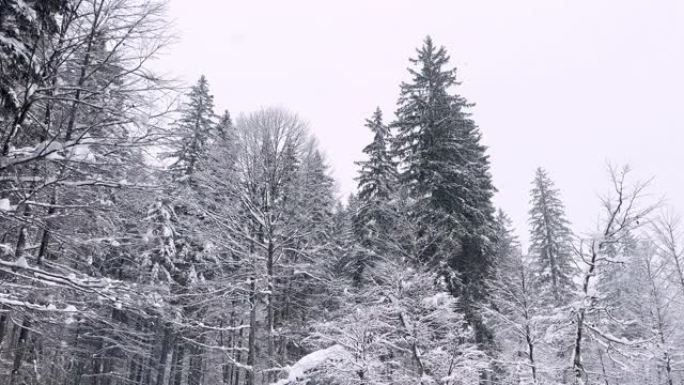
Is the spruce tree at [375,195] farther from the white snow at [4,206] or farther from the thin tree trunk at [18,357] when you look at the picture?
the white snow at [4,206]

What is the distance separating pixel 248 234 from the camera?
15.0m

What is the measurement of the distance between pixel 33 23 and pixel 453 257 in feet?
51.1

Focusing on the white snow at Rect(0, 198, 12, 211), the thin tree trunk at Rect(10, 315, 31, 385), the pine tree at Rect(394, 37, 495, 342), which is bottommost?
the thin tree trunk at Rect(10, 315, 31, 385)

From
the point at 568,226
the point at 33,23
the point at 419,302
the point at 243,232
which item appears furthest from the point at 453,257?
the point at 568,226

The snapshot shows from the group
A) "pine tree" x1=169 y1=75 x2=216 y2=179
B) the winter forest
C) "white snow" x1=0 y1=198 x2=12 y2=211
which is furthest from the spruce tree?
"white snow" x1=0 y1=198 x2=12 y2=211

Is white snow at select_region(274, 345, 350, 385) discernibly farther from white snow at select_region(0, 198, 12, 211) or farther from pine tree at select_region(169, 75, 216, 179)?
pine tree at select_region(169, 75, 216, 179)

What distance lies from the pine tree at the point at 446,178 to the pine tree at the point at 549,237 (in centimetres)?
1332

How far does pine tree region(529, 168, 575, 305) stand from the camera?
30469mm

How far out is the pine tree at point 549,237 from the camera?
30.5 metres

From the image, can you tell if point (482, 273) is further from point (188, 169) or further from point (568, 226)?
point (568, 226)

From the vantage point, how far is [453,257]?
17.7 m

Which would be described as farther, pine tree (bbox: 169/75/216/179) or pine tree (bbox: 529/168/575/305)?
pine tree (bbox: 529/168/575/305)

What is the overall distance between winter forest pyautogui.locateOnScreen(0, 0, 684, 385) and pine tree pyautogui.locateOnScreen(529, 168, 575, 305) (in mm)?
4774

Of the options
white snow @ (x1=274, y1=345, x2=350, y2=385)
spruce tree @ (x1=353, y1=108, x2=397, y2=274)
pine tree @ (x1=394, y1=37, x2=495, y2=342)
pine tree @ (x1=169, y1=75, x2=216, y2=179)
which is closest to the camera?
white snow @ (x1=274, y1=345, x2=350, y2=385)
